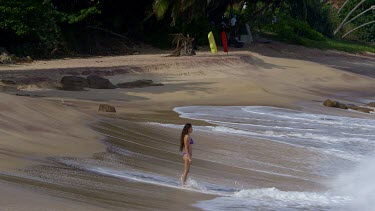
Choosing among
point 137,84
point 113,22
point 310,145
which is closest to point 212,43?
point 113,22

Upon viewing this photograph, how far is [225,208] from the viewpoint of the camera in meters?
10.0

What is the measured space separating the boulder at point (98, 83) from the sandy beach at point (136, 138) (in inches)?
13.6

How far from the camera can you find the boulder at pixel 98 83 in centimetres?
2244

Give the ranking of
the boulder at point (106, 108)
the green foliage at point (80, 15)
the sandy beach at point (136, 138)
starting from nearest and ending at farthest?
the sandy beach at point (136, 138) < the boulder at point (106, 108) < the green foliage at point (80, 15)

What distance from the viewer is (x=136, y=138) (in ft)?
47.7

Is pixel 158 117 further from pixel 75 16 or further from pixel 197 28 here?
pixel 197 28

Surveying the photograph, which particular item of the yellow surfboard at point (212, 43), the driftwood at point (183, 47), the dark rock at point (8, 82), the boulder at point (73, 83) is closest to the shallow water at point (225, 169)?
the boulder at point (73, 83)

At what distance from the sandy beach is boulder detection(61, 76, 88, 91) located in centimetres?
29

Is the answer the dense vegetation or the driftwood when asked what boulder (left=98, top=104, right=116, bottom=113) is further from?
the driftwood

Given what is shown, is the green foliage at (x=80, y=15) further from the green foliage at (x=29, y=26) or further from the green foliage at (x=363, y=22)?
the green foliage at (x=363, y=22)

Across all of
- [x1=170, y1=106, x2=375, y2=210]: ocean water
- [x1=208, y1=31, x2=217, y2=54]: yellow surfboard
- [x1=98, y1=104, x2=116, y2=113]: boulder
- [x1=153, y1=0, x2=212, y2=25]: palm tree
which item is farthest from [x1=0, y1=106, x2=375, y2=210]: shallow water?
[x1=208, y1=31, x2=217, y2=54]: yellow surfboard

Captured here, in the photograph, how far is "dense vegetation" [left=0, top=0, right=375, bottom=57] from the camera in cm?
2844

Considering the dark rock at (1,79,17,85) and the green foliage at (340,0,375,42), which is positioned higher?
the green foliage at (340,0,375,42)

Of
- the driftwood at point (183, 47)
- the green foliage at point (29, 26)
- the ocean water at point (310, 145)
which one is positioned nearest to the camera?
the ocean water at point (310, 145)
